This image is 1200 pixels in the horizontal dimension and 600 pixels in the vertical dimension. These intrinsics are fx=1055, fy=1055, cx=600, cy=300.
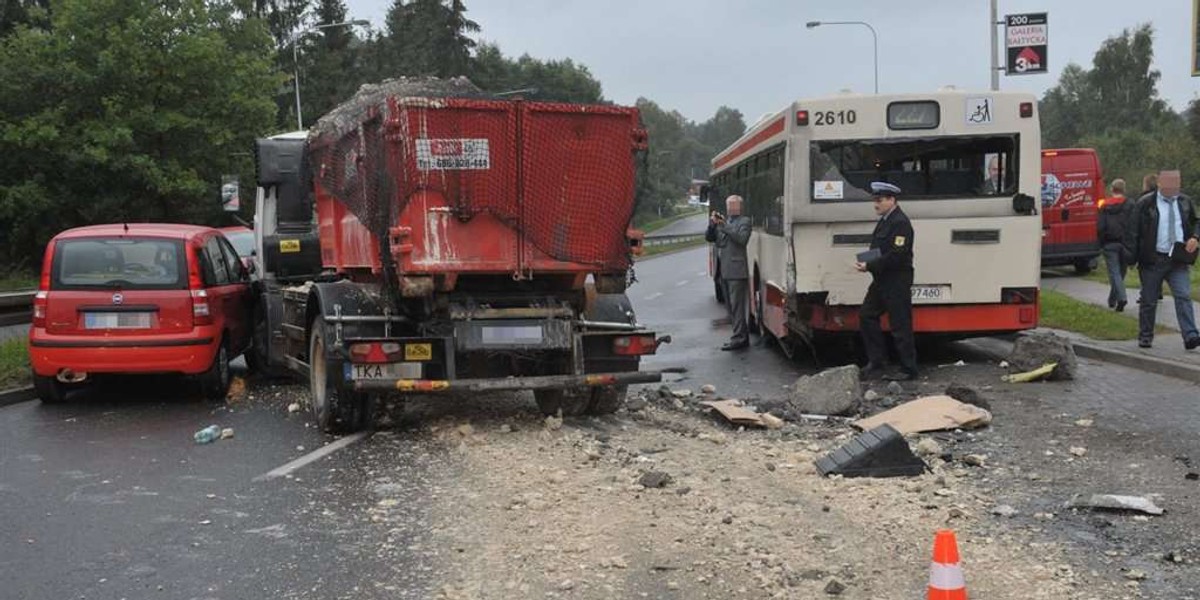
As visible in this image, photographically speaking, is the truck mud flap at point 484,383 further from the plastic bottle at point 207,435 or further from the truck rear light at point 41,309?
the truck rear light at point 41,309

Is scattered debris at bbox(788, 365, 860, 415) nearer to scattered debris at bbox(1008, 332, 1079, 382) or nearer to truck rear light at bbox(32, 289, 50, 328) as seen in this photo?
scattered debris at bbox(1008, 332, 1079, 382)

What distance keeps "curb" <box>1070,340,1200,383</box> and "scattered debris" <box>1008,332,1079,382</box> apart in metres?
0.71

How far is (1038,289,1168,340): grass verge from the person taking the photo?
12367mm

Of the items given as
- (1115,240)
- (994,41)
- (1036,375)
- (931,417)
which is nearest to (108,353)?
(931,417)

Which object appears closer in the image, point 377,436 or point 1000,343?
point 377,436

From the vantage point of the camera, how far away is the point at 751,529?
5367 millimetres

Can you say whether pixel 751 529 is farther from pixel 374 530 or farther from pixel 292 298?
pixel 292 298

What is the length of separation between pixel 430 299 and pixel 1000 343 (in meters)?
8.38

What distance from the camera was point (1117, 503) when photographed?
561 centimetres

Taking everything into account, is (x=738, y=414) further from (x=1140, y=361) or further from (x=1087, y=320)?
(x=1087, y=320)

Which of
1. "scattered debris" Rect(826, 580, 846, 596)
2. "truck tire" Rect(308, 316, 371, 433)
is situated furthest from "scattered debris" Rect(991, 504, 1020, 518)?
"truck tire" Rect(308, 316, 371, 433)

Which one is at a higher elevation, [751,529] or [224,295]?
[224,295]

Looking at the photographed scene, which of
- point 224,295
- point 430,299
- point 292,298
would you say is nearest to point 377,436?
point 430,299

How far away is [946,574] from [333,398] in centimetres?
555
